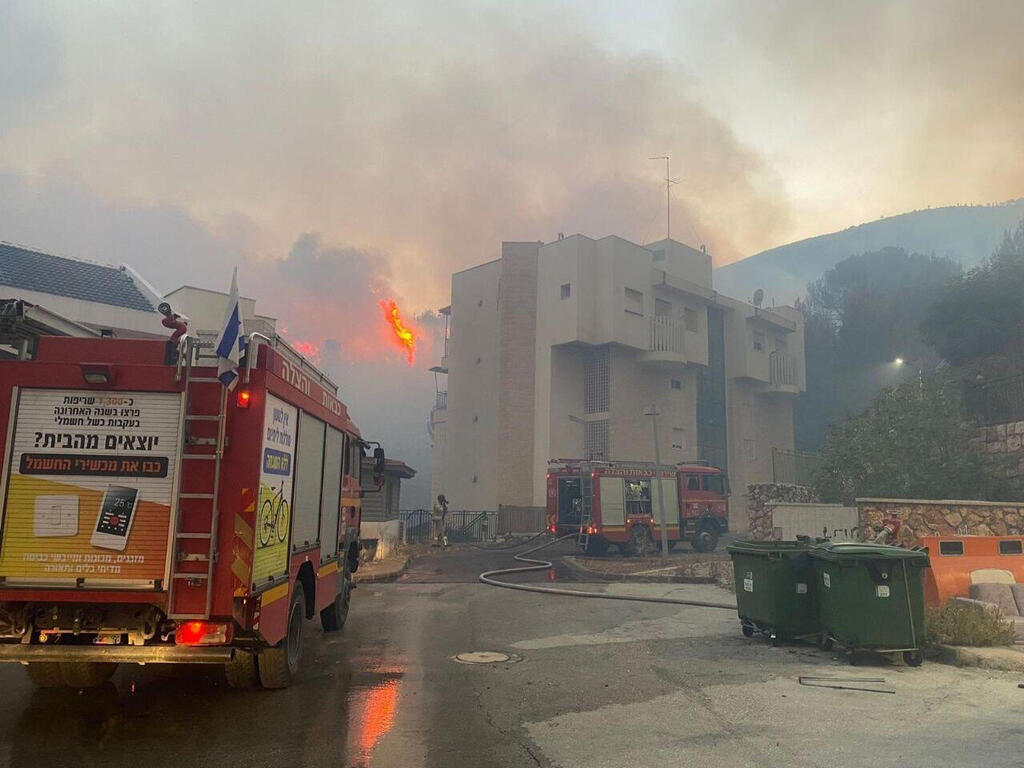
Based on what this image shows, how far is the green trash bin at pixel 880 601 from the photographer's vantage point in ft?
25.5

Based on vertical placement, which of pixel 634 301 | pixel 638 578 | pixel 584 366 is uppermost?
pixel 634 301

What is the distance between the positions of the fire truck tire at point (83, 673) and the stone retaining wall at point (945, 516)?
12950 mm

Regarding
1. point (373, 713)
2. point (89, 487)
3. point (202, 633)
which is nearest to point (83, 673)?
point (202, 633)

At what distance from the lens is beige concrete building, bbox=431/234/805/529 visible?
3312cm

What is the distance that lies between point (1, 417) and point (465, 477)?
103 ft

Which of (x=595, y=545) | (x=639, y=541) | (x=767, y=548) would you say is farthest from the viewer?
(x=639, y=541)

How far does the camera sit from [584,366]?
34.4 m

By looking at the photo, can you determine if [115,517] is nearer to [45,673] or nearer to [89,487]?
[89,487]

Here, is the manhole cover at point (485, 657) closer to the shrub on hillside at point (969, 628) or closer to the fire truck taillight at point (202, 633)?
the fire truck taillight at point (202, 633)

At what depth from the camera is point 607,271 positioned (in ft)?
108

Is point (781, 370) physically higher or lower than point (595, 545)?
higher

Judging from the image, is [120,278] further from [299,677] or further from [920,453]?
[920,453]

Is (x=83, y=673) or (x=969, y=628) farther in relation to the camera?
(x=969, y=628)

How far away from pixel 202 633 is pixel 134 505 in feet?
3.72
